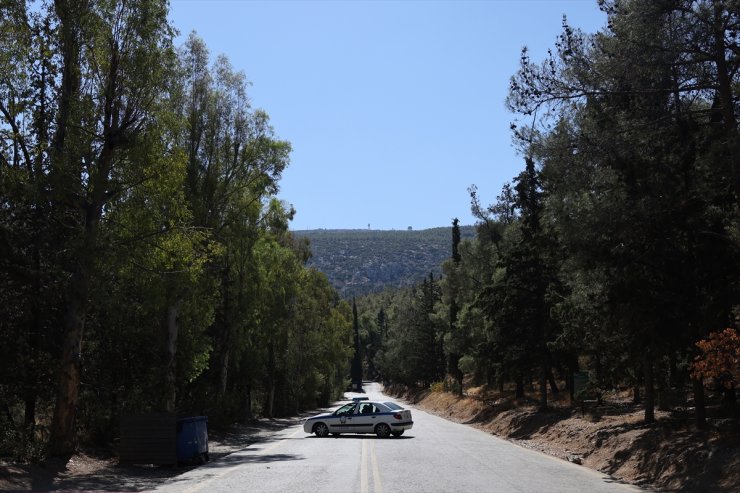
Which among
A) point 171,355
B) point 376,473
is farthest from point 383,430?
point 376,473

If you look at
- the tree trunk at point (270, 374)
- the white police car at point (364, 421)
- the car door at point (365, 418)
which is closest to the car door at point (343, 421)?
the white police car at point (364, 421)

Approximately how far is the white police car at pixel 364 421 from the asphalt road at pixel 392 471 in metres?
3.75

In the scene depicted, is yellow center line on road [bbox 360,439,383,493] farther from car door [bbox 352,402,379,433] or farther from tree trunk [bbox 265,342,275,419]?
tree trunk [bbox 265,342,275,419]

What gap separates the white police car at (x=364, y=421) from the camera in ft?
92.2

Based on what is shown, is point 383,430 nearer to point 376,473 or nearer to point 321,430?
point 321,430

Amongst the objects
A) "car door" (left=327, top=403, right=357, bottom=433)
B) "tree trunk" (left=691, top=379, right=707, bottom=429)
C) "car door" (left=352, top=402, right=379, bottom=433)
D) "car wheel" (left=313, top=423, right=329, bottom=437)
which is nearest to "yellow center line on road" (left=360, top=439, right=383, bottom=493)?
"car door" (left=352, top=402, right=379, bottom=433)

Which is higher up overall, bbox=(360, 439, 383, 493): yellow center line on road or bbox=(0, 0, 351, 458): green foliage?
bbox=(0, 0, 351, 458): green foliage

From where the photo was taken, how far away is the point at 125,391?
23406mm

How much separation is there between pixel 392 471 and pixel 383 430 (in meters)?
12.8

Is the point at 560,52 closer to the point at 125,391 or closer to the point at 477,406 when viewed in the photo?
the point at 125,391

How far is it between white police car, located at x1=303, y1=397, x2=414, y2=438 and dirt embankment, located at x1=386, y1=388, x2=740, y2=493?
4.91m

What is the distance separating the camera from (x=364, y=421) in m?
28.6

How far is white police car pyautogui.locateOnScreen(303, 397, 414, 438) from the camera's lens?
28.1 metres

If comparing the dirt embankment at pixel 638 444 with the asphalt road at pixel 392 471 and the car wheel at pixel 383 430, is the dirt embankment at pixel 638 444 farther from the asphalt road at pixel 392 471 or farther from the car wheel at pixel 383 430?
the car wheel at pixel 383 430
